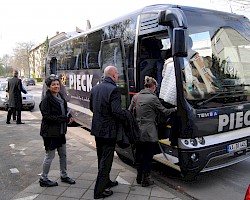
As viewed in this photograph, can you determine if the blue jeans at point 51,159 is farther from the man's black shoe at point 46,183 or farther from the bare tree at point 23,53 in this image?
the bare tree at point 23,53

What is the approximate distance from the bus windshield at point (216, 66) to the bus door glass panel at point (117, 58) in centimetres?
154

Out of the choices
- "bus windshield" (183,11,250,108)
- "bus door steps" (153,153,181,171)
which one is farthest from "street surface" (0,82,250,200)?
"bus windshield" (183,11,250,108)

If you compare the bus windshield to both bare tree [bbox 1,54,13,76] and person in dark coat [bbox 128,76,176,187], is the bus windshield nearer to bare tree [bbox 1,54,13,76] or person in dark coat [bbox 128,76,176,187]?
person in dark coat [bbox 128,76,176,187]

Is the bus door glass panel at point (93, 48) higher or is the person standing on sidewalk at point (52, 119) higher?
the bus door glass panel at point (93, 48)

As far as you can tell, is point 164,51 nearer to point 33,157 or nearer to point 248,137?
point 248,137

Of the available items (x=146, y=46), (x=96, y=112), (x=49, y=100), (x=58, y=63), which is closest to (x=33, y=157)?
(x=49, y=100)

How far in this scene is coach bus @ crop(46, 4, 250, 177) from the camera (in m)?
4.13

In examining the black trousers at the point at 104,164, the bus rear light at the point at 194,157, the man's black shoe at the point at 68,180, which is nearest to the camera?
the black trousers at the point at 104,164

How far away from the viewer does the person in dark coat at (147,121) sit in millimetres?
4332

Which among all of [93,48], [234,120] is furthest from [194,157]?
[93,48]

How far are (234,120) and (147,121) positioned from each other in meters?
1.47

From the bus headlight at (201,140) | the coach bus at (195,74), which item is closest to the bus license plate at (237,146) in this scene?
the coach bus at (195,74)

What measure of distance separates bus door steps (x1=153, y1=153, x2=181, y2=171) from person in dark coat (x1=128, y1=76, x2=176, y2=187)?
0.32 metres

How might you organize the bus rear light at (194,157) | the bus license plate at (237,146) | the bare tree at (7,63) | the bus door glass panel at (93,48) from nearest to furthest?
the bus rear light at (194,157) → the bus license plate at (237,146) → the bus door glass panel at (93,48) → the bare tree at (7,63)
